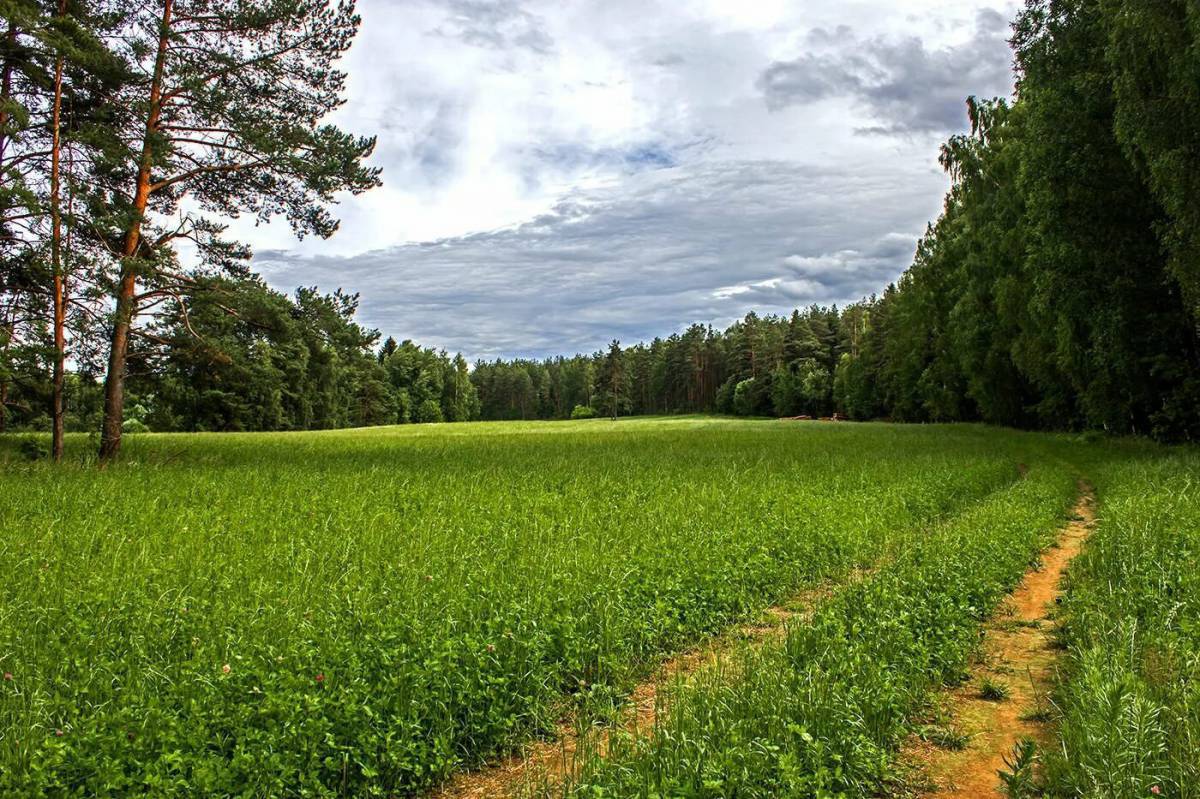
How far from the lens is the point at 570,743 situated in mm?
4980

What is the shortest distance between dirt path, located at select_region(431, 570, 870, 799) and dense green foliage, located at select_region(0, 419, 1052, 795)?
0.57 ft

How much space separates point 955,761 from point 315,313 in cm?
1966

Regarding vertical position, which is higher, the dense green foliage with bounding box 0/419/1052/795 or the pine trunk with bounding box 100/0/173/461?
the pine trunk with bounding box 100/0/173/461

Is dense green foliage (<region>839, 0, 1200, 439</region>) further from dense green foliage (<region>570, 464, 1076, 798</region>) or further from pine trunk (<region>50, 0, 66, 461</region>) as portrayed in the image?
pine trunk (<region>50, 0, 66, 461</region>)

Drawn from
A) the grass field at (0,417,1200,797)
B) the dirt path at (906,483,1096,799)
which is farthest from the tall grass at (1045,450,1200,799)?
the dirt path at (906,483,1096,799)

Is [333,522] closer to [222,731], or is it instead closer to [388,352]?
[222,731]

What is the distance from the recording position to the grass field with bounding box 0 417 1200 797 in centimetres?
413

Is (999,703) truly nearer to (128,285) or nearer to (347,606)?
(347,606)

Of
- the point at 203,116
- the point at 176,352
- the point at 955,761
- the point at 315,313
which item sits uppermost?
the point at 203,116

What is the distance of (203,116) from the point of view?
19109 millimetres

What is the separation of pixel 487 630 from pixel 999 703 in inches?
169

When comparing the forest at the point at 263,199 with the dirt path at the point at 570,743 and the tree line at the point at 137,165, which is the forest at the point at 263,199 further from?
the dirt path at the point at 570,743

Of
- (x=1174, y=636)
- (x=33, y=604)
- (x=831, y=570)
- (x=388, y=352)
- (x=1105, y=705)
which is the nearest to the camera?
(x=1105, y=705)

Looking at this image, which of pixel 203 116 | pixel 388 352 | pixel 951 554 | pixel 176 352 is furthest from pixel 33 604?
pixel 388 352
